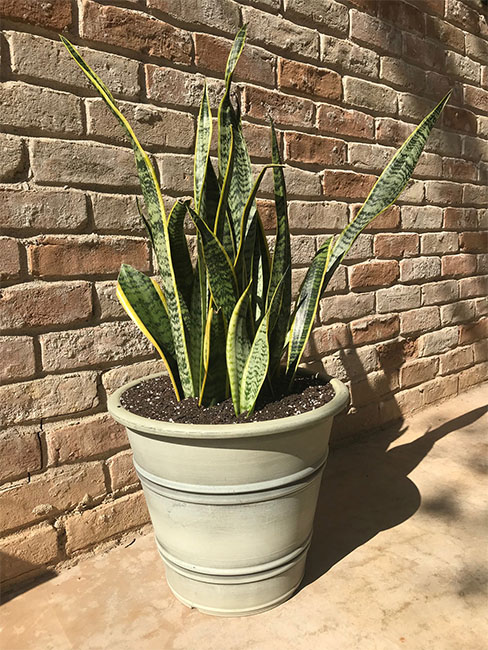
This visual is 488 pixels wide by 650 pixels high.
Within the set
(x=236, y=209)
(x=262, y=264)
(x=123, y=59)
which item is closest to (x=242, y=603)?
(x=262, y=264)

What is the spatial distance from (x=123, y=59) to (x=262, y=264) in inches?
25.8

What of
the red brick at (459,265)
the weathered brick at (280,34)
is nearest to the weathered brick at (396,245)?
the red brick at (459,265)

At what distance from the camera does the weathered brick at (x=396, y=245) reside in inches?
77.2

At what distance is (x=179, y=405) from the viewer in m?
1.10

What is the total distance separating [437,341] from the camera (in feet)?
7.39

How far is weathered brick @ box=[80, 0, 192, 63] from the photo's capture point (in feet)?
4.09

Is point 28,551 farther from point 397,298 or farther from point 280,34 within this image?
point 280,34

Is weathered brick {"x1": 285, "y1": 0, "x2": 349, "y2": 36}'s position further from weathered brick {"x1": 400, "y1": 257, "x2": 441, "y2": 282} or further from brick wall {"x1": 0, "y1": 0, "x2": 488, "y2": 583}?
weathered brick {"x1": 400, "y1": 257, "x2": 441, "y2": 282}

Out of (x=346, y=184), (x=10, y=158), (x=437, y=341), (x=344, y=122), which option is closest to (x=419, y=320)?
(x=437, y=341)

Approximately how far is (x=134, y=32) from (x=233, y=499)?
3.89ft

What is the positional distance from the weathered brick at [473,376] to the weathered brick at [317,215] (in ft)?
3.58

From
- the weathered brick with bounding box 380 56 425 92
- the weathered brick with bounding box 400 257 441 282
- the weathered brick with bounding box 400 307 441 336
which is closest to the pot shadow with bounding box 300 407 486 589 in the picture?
the weathered brick with bounding box 400 307 441 336

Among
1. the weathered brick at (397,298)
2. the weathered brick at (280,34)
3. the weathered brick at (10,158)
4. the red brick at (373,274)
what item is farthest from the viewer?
the weathered brick at (397,298)

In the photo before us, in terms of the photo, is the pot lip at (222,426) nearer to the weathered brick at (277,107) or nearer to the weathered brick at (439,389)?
the weathered brick at (277,107)
